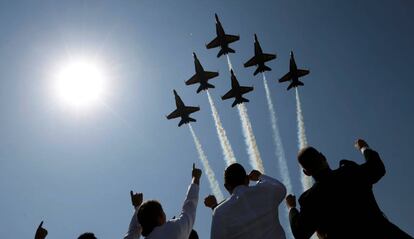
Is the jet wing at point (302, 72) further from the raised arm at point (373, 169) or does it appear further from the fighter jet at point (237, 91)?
the raised arm at point (373, 169)

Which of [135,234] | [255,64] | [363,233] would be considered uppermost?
[255,64]

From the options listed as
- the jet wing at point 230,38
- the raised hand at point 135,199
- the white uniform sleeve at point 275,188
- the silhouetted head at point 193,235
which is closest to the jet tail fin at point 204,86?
the jet wing at point 230,38

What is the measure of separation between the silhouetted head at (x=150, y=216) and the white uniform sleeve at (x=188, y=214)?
31 cm

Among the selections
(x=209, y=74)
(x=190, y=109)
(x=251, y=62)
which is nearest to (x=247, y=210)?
(x=190, y=109)

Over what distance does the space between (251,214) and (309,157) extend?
60.5 inches

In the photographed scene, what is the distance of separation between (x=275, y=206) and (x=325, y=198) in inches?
42.8

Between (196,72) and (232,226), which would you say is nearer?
(232,226)

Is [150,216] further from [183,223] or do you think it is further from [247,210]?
[247,210]

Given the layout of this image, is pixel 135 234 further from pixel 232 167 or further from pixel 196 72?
pixel 196 72

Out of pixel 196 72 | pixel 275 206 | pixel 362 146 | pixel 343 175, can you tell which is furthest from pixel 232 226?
pixel 196 72

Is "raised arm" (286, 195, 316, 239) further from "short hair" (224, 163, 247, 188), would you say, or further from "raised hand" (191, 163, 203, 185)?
"raised hand" (191, 163, 203, 185)

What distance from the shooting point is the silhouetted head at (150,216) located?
7.23m

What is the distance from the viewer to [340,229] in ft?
21.5

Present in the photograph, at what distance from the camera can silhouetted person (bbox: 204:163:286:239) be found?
728 cm
